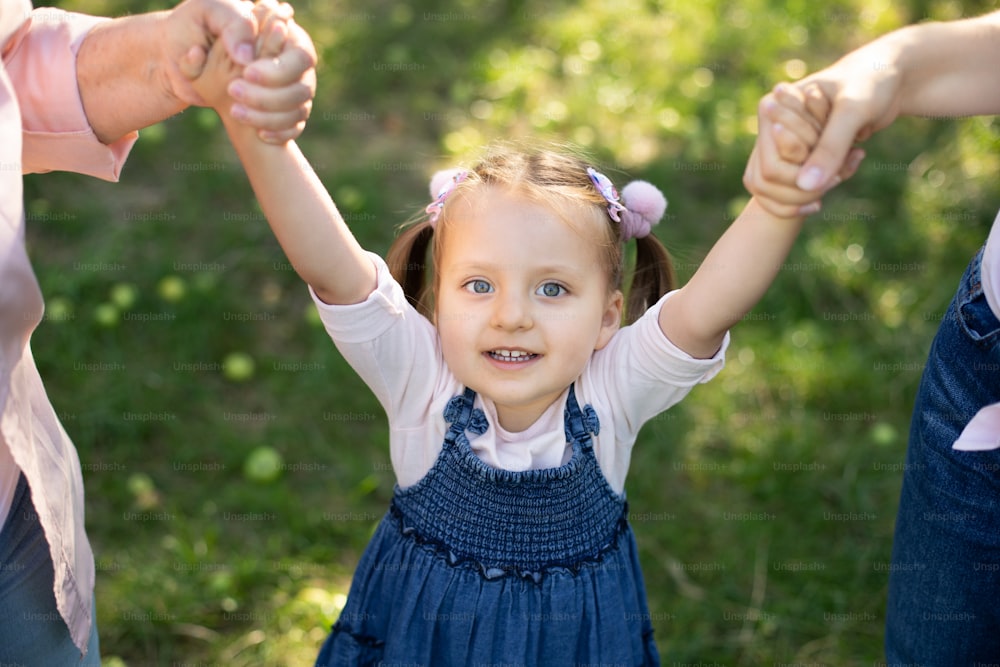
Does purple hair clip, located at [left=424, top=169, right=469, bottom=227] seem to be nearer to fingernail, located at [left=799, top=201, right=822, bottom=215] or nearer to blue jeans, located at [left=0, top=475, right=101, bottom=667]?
fingernail, located at [left=799, top=201, right=822, bottom=215]

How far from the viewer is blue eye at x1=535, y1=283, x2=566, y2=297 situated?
5.42ft

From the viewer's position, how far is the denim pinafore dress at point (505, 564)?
1709 millimetres

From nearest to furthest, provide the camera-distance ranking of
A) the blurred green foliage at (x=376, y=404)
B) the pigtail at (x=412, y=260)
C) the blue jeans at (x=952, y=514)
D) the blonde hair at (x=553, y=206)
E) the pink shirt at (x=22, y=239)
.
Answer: the pink shirt at (x=22, y=239), the blue jeans at (x=952, y=514), the blonde hair at (x=553, y=206), the pigtail at (x=412, y=260), the blurred green foliage at (x=376, y=404)

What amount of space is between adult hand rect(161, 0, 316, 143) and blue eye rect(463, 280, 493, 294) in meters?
0.40

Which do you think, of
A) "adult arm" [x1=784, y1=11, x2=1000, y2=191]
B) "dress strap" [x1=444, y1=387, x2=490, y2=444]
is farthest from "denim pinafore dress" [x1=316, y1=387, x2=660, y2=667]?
"adult arm" [x1=784, y1=11, x2=1000, y2=191]

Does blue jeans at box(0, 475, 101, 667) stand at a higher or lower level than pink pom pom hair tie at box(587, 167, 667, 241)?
lower

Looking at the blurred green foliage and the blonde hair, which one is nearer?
the blonde hair

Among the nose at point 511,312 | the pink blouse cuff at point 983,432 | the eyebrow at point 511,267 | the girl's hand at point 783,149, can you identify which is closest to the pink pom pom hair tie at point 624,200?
the eyebrow at point 511,267

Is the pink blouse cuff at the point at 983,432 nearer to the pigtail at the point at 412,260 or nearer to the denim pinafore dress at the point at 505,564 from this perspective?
the denim pinafore dress at the point at 505,564

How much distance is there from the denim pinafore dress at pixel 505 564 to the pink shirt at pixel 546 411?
0.03 metres

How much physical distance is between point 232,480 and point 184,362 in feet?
1.57

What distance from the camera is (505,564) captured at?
5.66 ft

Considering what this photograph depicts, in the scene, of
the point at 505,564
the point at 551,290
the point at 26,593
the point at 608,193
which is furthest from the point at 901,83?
the point at 26,593

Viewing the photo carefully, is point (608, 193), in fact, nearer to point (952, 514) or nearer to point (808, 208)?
point (808, 208)
